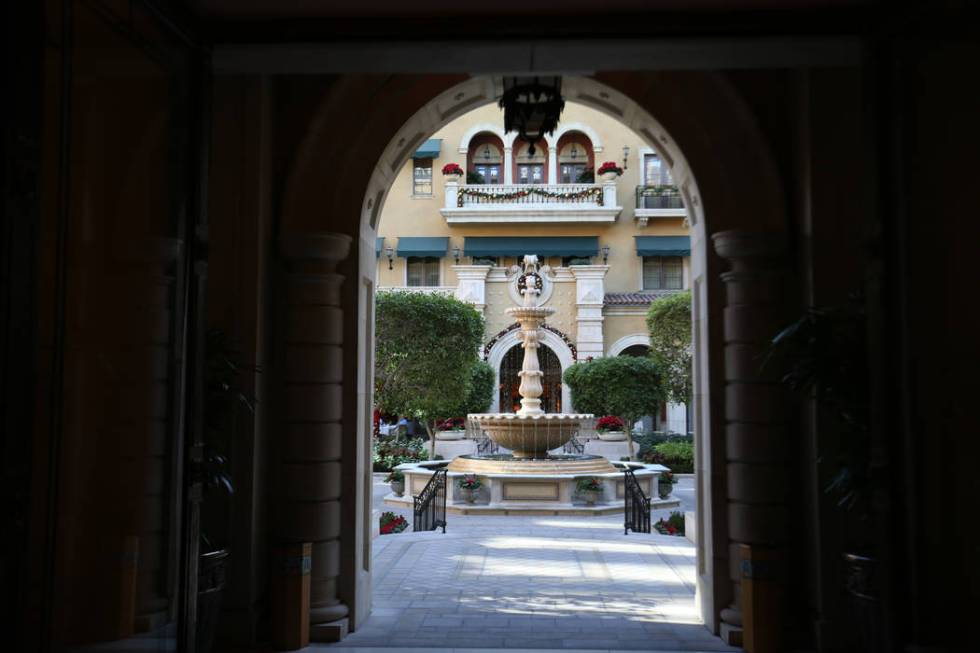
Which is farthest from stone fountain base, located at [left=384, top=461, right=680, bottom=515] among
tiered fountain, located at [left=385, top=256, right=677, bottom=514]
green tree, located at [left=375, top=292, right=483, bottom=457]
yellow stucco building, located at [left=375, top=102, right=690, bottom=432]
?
yellow stucco building, located at [left=375, top=102, right=690, bottom=432]

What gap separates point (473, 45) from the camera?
4332mm

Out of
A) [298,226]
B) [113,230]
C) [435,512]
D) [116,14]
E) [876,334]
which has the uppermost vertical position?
[116,14]

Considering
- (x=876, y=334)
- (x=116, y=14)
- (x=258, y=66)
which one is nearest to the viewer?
(x=116, y=14)

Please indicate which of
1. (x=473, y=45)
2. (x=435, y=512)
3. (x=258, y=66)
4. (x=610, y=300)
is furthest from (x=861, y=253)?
(x=610, y=300)

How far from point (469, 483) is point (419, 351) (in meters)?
9.20

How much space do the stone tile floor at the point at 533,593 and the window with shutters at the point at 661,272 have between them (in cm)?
2335

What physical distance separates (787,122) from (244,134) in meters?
4.25

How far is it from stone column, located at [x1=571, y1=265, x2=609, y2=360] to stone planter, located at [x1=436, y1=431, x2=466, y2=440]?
621 cm

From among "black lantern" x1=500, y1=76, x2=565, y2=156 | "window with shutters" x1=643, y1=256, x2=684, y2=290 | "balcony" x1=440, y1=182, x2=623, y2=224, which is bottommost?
"black lantern" x1=500, y1=76, x2=565, y2=156

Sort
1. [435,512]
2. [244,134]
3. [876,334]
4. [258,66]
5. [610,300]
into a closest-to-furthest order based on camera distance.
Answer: [876,334]
[258,66]
[244,134]
[435,512]
[610,300]

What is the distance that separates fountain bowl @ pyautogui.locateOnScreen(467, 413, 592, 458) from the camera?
1600 centimetres

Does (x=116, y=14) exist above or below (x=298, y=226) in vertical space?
above

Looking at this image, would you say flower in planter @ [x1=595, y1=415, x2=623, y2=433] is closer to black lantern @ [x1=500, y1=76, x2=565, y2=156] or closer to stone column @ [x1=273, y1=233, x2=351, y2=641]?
stone column @ [x1=273, y1=233, x2=351, y2=641]

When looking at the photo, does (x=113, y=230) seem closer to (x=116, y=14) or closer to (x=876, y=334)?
(x=116, y=14)
